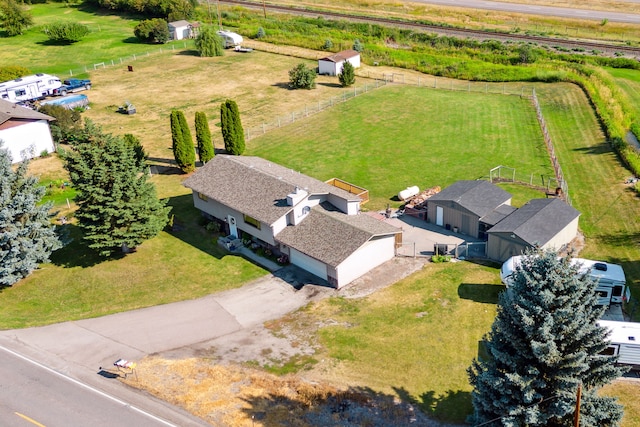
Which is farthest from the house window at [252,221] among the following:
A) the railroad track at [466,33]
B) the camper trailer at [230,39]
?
the railroad track at [466,33]

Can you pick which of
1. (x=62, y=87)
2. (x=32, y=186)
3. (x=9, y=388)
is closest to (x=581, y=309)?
(x=9, y=388)

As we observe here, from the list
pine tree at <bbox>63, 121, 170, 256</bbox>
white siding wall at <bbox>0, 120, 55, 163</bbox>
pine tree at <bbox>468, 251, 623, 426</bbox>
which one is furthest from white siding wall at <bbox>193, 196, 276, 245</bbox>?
white siding wall at <bbox>0, 120, 55, 163</bbox>

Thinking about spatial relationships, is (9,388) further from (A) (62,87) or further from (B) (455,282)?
(A) (62,87)

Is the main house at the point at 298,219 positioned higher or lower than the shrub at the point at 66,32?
lower

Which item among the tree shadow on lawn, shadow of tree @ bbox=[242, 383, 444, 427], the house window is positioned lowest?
shadow of tree @ bbox=[242, 383, 444, 427]

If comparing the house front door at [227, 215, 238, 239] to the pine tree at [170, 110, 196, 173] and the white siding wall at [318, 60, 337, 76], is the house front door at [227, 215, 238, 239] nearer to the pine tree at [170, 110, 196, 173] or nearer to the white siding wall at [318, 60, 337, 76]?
the pine tree at [170, 110, 196, 173]

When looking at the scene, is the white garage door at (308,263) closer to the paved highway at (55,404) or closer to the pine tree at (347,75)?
the paved highway at (55,404)
